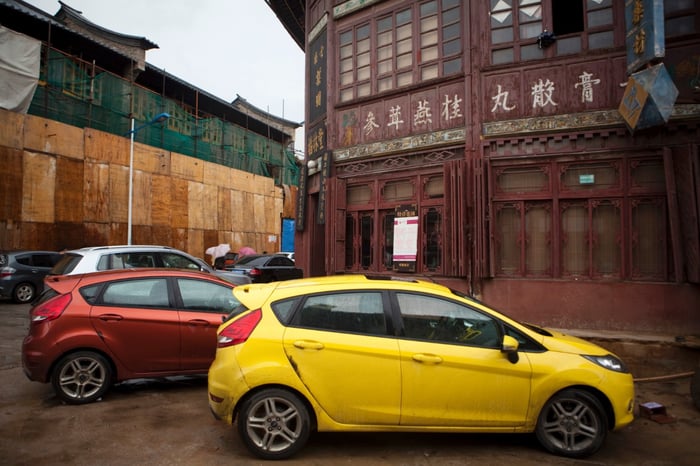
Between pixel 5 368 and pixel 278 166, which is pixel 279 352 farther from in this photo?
pixel 278 166

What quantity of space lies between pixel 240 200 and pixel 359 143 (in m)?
20.5

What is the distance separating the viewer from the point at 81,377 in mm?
5609

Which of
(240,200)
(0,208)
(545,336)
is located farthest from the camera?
(240,200)

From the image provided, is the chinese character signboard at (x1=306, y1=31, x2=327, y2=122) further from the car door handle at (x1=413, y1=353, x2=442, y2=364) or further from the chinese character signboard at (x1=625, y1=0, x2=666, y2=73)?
the car door handle at (x1=413, y1=353, x2=442, y2=364)

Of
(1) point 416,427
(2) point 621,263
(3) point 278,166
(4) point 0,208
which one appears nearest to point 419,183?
(2) point 621,263

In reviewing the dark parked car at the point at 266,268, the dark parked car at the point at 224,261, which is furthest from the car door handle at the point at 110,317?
the dark parked car at the point at 224,261

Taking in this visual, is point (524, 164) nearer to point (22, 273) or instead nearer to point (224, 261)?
point (22, 273)

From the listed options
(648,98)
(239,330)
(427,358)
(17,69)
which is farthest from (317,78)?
(17,69)

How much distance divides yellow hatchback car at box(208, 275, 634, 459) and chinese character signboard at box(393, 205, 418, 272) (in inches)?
215

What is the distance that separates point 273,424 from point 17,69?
20524 millimetres

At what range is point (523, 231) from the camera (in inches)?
345

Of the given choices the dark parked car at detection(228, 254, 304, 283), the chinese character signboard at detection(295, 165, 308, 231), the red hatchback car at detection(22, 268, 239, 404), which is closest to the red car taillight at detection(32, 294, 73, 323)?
the red hatchback car at detection(22, 268, 239, 404)

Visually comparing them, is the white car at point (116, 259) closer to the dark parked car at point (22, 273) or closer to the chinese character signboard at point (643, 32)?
the dark parked car at point (22, 273)

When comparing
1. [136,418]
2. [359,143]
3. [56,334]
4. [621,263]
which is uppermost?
[359,143]
